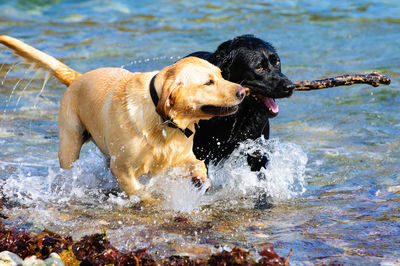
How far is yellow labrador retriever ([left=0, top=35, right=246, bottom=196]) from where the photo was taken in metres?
3.91

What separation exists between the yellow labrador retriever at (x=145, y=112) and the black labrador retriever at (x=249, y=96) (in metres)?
0.63

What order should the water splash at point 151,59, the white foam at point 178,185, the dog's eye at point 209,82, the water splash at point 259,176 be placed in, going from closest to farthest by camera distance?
the dog's eye at point 209,82 → the white foam at point 178,185 → the water splash at point 259,176 → the water splash at point 151,59

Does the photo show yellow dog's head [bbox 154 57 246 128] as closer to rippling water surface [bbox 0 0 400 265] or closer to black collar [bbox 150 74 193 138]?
black collar [bbox 150 74 193 138]

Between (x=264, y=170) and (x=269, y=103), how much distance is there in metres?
0.72

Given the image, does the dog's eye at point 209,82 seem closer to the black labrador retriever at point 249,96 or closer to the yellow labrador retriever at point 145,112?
the yellow labrador retriever at point 145,112

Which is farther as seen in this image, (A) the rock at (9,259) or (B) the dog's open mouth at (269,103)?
(B) the dog's open mouth at (269,103)

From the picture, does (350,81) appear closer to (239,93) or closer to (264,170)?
(264,170)

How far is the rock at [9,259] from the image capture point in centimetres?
318

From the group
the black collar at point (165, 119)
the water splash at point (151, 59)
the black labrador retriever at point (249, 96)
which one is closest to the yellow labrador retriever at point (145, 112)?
the black collar at point (165, 119)

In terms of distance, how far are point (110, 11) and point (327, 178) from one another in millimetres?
9756

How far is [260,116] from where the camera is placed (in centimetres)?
493

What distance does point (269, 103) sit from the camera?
4.82 metres

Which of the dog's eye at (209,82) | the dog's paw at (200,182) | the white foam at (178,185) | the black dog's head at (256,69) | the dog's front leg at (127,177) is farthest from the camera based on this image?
the black dog's head at (256,69)

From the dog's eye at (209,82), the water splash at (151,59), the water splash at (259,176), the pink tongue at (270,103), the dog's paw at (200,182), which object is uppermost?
the dog's eye at (209,82)
